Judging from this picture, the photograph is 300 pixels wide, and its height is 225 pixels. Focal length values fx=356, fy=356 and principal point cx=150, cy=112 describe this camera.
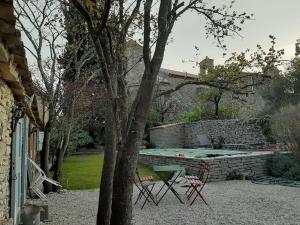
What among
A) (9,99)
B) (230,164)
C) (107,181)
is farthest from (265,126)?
(9,99)

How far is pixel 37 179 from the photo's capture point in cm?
810

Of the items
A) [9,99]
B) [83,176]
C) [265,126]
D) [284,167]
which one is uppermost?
[9,99]

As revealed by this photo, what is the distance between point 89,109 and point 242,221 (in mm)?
12045

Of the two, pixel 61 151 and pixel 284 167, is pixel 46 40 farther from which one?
pixel 284 167

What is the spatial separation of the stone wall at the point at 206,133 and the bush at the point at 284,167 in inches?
274

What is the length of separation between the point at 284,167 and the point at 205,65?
7.11 m

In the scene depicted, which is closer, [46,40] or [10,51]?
[10,51]

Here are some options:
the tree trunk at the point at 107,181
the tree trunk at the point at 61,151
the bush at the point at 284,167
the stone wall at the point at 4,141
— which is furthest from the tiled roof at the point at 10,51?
the bush at the point at 284,167

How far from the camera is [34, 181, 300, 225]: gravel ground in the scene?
23.3 feet

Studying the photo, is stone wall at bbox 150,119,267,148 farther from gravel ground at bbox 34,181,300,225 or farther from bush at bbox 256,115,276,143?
gravel ground at bbox 34,181,300,225

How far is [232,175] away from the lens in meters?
12.8

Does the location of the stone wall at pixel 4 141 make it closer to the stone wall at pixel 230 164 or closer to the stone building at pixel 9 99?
the stone building at pixel 9 99

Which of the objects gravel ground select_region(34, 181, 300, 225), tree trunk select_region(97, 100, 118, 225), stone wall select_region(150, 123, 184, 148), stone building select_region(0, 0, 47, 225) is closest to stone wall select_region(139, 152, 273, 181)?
gravel ground select_region(34, 181, 300, 225)

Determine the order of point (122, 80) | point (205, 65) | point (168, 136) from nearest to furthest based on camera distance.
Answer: point (122, 80)
point (205, 65)
point (168, 136)
